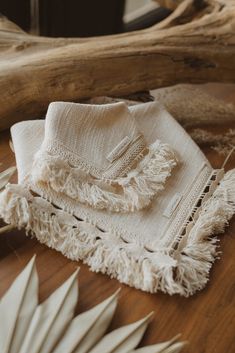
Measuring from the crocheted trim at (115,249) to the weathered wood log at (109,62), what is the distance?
0.27m

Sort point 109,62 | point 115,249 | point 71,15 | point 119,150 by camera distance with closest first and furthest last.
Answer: point 115,249, point 119,150, point 109,62, point 71,15

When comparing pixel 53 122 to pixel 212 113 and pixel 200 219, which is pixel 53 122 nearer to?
pixel 200 219

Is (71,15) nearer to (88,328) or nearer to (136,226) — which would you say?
(136,226)

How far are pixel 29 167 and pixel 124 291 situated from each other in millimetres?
258

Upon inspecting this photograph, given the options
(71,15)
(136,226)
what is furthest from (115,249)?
(71,15)

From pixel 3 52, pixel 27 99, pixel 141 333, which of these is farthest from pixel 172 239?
pixel 3 52

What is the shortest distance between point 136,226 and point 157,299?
0.41ft

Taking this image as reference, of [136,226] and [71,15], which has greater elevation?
[71,15]

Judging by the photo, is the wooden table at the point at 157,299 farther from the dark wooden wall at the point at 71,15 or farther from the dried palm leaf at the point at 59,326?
the dark wooden wall at the point at 71,15

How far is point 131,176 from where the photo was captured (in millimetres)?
780

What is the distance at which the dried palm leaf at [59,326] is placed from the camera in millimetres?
567

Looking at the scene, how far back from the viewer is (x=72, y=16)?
163 cm

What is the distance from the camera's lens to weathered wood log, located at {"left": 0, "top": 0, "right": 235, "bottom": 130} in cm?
91

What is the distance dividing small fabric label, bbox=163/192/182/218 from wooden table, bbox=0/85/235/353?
0.11m
